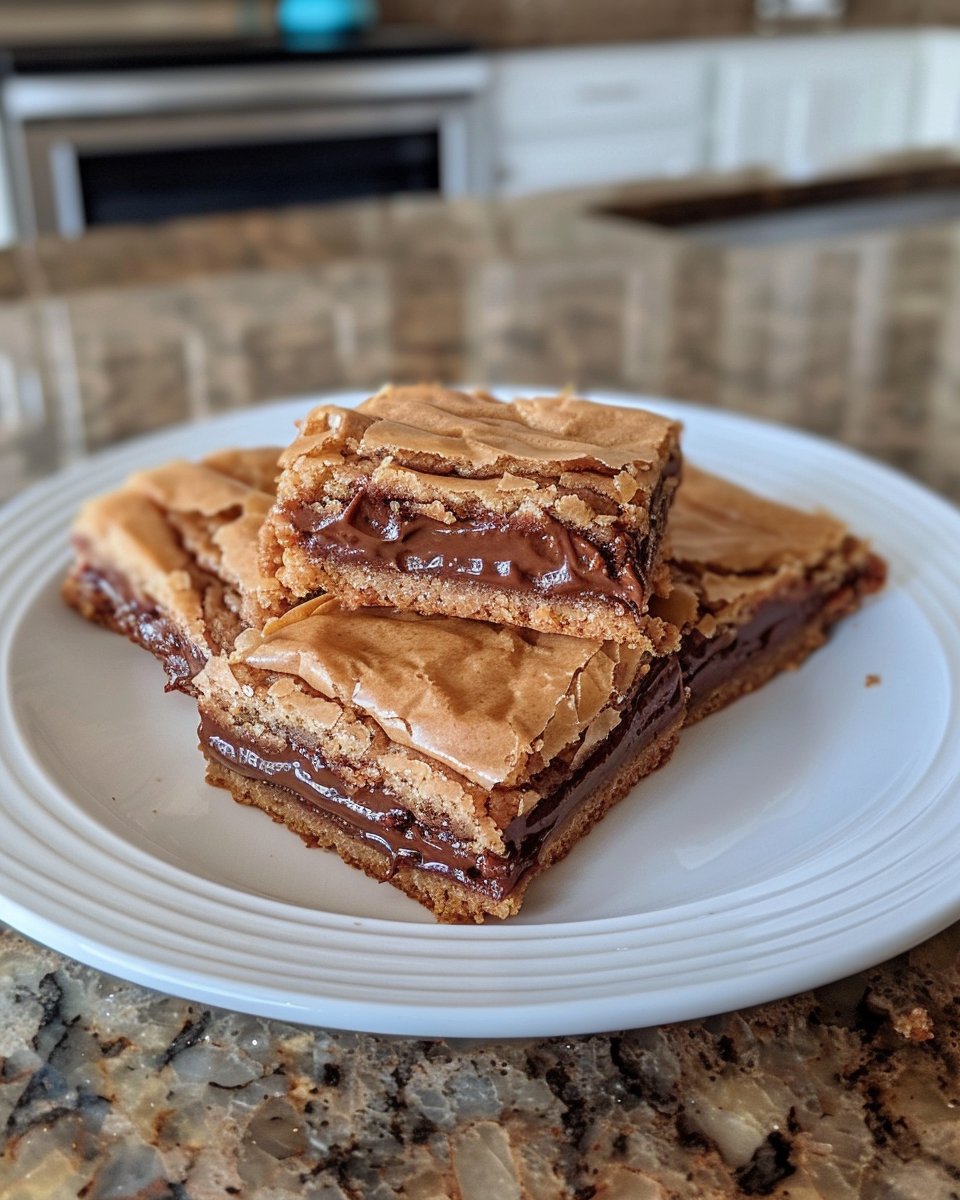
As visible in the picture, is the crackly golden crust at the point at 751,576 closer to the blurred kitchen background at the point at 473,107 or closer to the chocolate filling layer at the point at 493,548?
the chocolate filling layer at the point at 493,548

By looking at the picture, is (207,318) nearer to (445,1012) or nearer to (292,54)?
(445,1012)

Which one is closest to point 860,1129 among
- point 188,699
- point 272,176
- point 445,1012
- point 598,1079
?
point 598,1079

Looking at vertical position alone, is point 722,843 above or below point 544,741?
below

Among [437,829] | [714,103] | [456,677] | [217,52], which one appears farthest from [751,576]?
[714,103]

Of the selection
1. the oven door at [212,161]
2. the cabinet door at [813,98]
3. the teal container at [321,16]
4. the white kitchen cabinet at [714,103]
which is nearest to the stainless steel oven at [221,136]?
the oven door at [212,161]

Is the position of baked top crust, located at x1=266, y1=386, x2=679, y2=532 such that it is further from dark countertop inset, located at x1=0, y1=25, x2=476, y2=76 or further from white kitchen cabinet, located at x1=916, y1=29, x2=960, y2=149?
white kitchen cabinet, located at x1=916, y1=29, x2=960, y2=149

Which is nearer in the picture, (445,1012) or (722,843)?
(445,1012)
